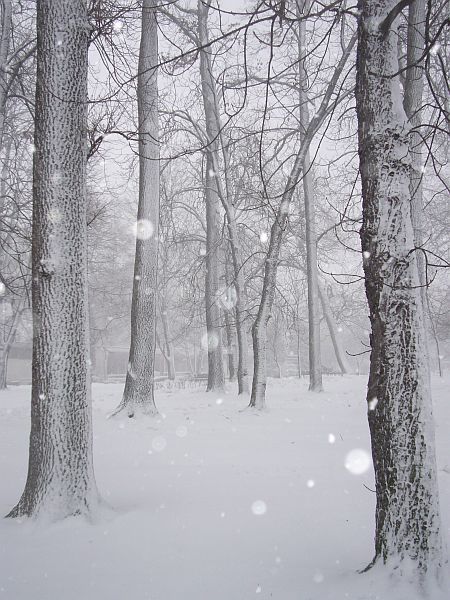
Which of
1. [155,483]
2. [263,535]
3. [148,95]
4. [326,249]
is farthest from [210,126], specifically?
[263,535]

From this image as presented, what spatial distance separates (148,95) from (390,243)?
24.2 feet

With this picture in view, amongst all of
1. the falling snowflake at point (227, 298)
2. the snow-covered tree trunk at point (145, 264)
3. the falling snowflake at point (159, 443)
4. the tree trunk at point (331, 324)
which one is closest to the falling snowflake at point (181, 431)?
the falling snowflake at point (159, 443)

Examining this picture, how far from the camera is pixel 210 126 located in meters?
12.2

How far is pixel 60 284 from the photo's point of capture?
11.5 ft

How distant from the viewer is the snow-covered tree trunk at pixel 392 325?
234 cm

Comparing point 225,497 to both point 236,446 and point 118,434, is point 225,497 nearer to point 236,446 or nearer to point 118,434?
point 236,446

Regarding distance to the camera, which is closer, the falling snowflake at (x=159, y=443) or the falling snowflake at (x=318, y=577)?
the falling snowflake at (x=318, y=577)

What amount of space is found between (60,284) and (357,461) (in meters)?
4.01

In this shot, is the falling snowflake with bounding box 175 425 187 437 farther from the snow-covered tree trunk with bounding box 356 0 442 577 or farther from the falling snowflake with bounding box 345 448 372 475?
the snow-covered tree trunk with bounding box 356 0 442 577

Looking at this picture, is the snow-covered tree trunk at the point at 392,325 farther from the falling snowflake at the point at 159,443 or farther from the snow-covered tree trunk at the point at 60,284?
the falling snowflake at the point at 159,443

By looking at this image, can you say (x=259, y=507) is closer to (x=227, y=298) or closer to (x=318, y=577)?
(x=318, y=577)

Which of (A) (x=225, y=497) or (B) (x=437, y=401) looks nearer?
(A) (x=225, y=497)

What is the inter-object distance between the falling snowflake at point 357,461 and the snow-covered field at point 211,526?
25mm

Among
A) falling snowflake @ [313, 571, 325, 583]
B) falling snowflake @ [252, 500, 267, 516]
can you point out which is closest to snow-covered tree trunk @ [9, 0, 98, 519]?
falling snowflake @ [252, 500, 267, 516]
